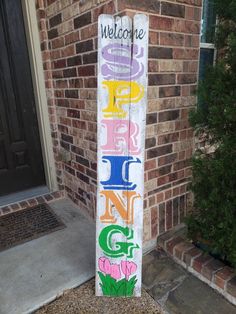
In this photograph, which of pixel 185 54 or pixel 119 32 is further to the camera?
pixel 185 54

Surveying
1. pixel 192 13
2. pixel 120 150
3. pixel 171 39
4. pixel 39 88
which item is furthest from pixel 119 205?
pixel 39 88

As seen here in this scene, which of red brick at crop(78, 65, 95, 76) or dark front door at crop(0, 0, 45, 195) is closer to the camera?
red brick at crop(78, 65, 95, 76)

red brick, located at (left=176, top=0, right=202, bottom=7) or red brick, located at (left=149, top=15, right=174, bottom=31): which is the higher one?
red brick, located at (left=176, top=0, right=202, bottom=7)

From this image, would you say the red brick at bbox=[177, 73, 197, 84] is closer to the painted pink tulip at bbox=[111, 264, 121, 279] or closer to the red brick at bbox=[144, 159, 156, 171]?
the red brick at bbox=[144, 159, 156, 171]

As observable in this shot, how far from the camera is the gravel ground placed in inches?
58.4

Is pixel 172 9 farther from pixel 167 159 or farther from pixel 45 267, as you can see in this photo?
pixel 45 267

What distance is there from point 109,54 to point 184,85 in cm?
84

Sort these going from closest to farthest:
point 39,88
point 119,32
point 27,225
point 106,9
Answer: point 119,32, point 106,9, point 27,225, point 39,88

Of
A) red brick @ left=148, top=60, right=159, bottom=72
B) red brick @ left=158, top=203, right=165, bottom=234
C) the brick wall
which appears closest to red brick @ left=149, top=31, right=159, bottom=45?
the brick wall

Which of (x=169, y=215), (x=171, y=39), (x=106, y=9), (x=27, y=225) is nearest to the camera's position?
(x=106, y=9)

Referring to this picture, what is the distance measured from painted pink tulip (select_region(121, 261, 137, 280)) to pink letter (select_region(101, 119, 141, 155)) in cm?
66

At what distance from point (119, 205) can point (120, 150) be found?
1.01 feet

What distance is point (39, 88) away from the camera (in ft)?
8.34

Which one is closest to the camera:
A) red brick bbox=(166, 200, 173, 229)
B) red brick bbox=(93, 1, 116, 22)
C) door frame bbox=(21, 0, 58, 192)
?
red brick bbox=(93, 1, 116, 22)
